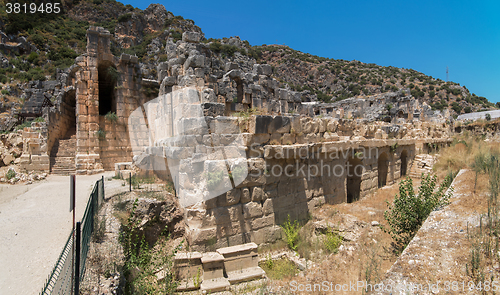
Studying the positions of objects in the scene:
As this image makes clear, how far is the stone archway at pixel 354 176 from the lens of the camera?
835cm

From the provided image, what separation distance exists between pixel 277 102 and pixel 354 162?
12.9ft

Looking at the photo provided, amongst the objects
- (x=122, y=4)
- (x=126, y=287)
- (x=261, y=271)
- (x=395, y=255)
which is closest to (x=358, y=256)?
(x=395, y=255)

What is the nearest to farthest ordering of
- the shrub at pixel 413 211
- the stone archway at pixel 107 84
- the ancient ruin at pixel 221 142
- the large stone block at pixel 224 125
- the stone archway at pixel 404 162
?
the shrub at pixel 413 211
the ancient ruin at pixel 221 142
the large stone block at pixel 224 125
the stone archway at pixel 404 162
the stone archway at pixel 107 84

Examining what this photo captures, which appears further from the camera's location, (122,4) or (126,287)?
(122,4)

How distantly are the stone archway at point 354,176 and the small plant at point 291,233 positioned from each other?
3.38 metres

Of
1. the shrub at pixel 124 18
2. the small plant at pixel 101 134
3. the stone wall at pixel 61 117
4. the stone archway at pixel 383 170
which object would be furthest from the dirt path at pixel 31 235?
the shrub at pixel 124 18

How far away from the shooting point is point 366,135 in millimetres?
8789

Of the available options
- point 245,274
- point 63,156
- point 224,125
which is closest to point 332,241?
point 245,274

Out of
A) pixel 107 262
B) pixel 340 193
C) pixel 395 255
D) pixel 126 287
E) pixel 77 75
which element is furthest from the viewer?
pixel 77 75

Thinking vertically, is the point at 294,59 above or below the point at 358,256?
above

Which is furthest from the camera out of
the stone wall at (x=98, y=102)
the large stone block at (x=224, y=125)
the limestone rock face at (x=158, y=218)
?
the stone wall at (x=98, y=102)

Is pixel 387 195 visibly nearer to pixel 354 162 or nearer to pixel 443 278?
pixel 354 162
